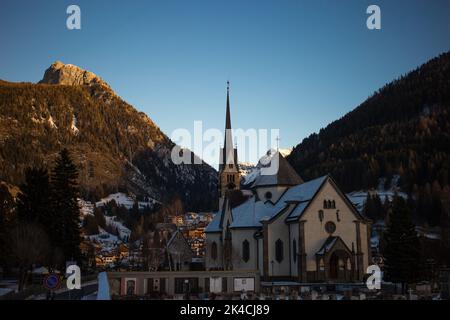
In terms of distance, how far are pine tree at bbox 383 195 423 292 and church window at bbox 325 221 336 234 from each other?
6.92 meters

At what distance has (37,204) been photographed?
59906 mm

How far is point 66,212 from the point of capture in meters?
62.5

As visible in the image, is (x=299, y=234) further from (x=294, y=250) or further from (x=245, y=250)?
(x=245, y=250)

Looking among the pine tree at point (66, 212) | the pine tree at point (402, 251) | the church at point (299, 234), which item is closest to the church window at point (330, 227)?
the church at point (299, 234)

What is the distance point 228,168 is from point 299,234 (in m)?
30.5

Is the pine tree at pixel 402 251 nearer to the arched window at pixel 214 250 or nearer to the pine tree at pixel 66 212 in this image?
the arched window at pixel 214 250

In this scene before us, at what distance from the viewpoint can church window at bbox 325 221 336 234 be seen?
201ft

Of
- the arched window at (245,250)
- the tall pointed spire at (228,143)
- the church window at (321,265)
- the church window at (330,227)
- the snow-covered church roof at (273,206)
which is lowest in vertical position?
the church window at (321,265)

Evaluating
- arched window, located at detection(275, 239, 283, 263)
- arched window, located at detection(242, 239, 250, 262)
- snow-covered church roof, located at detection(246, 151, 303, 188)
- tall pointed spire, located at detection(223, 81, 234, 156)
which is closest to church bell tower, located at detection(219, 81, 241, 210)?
tall pointed spire, located at detection(223, 81, 234, 156)

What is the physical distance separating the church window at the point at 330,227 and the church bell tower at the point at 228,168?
26.0 m

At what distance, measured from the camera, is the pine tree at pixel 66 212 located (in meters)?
61.4

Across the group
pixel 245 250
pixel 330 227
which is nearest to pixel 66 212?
pixel 245 250

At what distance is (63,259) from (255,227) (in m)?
23.3
